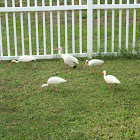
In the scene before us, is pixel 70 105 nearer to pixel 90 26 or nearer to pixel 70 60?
pixel 70 60

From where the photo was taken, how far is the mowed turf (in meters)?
4.23

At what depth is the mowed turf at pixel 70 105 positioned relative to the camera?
4.23 m

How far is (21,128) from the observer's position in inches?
171

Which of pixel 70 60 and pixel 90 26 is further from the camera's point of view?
pixel 90 26

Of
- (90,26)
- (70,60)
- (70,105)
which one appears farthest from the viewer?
(90,26)

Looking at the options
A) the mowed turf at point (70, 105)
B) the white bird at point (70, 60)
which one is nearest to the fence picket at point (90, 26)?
the mowed turf at point (70, 105)

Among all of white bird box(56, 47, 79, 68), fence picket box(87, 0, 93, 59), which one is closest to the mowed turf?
white bird box(56, 47, 79, 68)

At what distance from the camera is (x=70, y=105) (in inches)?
200

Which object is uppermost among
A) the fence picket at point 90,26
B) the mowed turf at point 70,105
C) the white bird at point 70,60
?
the fence picket at point 90,26

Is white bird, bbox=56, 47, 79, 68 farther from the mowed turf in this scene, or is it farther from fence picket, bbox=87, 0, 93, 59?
fence picket, bbox=87, 0, 93, 59

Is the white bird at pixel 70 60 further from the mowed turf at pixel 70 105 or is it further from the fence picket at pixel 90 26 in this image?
the fence picket at pixel 90 26

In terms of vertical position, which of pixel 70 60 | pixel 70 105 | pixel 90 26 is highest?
pixel 90 26

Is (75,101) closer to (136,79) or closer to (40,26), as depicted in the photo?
(136,79)

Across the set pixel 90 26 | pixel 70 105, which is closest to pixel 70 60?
pixel 90 26
